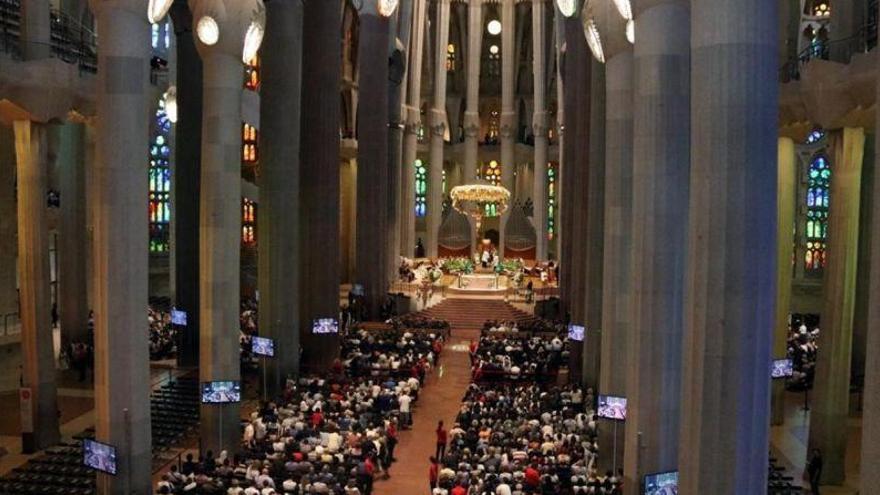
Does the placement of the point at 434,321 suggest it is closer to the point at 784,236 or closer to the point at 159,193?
the point at 784,236

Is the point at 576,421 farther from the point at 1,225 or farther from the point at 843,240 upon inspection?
the point at 1,225

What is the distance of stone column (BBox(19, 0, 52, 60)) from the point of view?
62.6 ft

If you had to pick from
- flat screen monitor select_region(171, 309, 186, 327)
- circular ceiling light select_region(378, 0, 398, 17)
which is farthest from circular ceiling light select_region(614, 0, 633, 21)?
circular ceiling light select_region(378, 0, 398, 17)

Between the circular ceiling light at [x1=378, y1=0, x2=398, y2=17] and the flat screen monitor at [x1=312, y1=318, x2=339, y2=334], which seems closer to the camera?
the flat screen monitor at [x1=312, y1=318, x2=339, y2=334]

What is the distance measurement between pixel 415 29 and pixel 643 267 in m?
37.9

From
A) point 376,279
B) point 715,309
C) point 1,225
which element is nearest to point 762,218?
point 715,309

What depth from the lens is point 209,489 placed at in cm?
1426

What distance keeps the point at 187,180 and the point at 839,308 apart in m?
20.6

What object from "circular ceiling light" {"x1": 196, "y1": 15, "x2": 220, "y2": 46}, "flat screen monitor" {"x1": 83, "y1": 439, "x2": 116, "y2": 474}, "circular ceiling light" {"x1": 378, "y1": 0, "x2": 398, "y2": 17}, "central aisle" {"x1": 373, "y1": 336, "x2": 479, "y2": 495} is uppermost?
"circular ceiling light" {"x1": 378, "y1": 0, "x2": 398, "y2": 17}

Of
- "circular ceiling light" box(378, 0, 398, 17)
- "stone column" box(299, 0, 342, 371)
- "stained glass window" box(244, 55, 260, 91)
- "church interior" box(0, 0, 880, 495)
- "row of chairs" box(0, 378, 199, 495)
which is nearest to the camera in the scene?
"church interior" box(0, 0, 880, 495)

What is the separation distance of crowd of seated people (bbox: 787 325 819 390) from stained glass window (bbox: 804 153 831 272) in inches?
346

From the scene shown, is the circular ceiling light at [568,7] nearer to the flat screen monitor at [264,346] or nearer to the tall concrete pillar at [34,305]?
the flat screen monitor at [264,346]

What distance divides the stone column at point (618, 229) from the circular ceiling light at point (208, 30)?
340 inches

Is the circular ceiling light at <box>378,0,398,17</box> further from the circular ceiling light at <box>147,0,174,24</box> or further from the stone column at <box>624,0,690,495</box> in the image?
the stone column at <box>624,0,690,495</box>
